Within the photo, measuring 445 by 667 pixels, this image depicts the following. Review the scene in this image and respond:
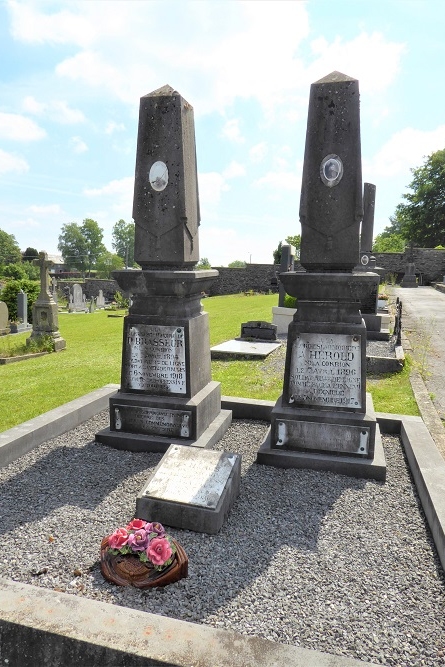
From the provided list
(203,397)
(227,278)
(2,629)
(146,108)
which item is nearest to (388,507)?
(203,397)

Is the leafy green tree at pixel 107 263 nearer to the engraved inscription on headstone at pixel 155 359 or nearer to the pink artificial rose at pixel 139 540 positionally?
the engraved inscription on headstone at pixel 155 359

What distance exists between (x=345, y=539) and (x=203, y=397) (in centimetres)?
234

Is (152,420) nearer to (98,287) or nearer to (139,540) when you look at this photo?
(139,540)

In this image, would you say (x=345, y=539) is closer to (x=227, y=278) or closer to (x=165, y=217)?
(x=165, y=217)

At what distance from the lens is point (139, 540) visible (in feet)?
9.46

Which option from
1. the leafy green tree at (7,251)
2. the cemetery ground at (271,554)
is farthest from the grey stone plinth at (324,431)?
the leafy green tree at (7,251)

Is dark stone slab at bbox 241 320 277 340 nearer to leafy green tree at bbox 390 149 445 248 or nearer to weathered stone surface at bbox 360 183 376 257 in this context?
weathered stone surface at bbox 360 183 376 257

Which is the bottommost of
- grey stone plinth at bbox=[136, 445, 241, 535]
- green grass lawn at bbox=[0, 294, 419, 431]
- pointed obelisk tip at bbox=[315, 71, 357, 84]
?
green grass lawn at bbox=[0, 294, 419, 431]

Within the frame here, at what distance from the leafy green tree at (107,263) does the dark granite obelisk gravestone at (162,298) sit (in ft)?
265

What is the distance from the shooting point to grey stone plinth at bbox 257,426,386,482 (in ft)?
14.4

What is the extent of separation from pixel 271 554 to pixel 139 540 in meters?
0.94

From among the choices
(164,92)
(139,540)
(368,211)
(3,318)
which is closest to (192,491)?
(139,540)

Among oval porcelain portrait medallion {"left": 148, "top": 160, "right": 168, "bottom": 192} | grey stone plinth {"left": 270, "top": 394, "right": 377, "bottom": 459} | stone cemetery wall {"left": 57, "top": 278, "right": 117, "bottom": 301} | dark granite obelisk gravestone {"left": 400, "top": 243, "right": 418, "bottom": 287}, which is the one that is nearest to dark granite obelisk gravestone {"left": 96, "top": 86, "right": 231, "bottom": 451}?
oval porcelain portrait medallion {"left": 148, "top": 160, "right": 168, "bottom": 192}

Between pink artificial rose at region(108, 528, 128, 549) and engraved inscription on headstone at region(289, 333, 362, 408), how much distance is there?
2429 mm
